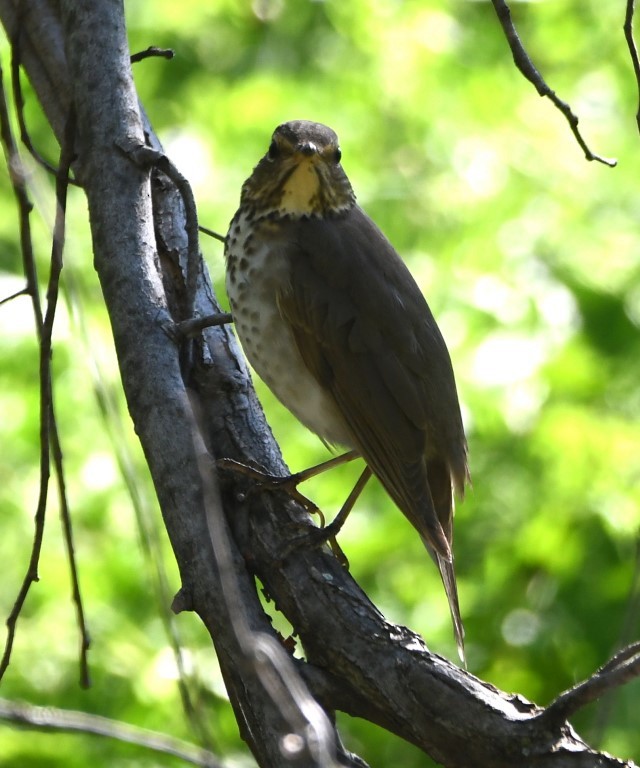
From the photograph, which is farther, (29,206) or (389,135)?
(389,135)

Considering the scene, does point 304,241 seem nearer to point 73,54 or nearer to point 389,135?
point 73,54

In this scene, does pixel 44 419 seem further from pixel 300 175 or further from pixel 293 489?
pixel 300 175

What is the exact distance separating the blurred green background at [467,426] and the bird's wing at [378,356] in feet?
2.93

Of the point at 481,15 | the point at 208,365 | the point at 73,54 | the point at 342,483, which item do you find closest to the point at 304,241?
the point at 208,365

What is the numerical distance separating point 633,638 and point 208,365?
2183mm

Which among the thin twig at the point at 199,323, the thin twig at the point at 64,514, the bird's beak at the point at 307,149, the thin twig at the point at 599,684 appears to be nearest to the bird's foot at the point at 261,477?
the thin twig at the point at 199,323

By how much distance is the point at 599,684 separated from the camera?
1.89 m

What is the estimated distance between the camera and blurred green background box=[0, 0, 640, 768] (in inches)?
163

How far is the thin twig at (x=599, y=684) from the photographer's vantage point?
1793mm

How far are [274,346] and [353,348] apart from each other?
0.78 feet

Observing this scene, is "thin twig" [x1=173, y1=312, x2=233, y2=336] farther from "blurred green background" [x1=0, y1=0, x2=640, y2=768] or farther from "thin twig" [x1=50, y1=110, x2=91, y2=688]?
"blurred green background" [x1=0, y1=0, x2=640, y2=768]

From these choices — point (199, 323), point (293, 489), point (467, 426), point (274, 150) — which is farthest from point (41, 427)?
point (467, 426)

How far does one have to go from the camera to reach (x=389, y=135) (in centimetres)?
494

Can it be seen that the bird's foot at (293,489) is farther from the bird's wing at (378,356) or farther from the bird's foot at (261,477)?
the bird's wing at (378,356)
